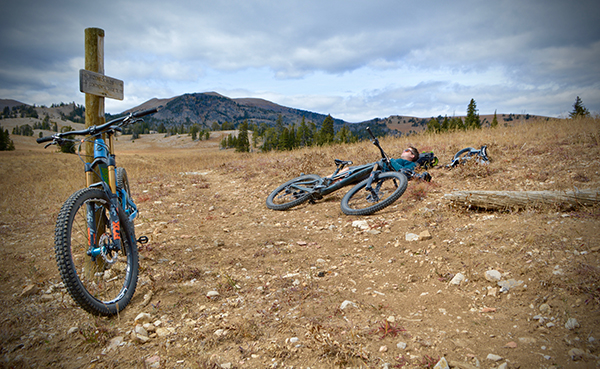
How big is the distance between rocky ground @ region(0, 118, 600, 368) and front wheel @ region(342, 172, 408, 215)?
1.06 ft

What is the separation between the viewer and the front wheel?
617 cm

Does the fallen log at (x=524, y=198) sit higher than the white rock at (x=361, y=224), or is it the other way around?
the fallen log at (x=524, y=198)

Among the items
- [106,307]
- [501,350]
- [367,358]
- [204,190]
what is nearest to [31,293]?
[106,307]

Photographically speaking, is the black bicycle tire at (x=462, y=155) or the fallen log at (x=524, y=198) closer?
the fallen log at (x=524, y=198)

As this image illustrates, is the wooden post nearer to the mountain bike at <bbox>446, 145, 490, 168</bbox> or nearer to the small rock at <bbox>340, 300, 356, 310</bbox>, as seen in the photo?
the small rock at <bbox>340, 300, 356, 310</bbox>

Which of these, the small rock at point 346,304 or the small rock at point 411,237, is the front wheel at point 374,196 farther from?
the small rock at point 346,304

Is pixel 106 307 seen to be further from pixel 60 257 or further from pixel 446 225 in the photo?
pixel 446 225

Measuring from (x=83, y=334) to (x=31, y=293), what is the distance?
1.76m

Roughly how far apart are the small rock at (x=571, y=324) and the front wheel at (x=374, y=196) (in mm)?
3776

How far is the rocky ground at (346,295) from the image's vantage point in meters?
2.47

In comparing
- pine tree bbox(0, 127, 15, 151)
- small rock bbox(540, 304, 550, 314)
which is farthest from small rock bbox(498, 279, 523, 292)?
pine tree bbox(0, 127, 15, 151)

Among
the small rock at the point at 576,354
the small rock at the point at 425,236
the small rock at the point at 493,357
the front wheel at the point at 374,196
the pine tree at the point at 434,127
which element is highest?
the pine tree at the point at 434,127

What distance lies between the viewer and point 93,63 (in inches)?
176

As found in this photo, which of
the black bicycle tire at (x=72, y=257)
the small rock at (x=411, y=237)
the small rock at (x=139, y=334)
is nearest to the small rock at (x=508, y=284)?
the small rock at (x=411, y=237)
